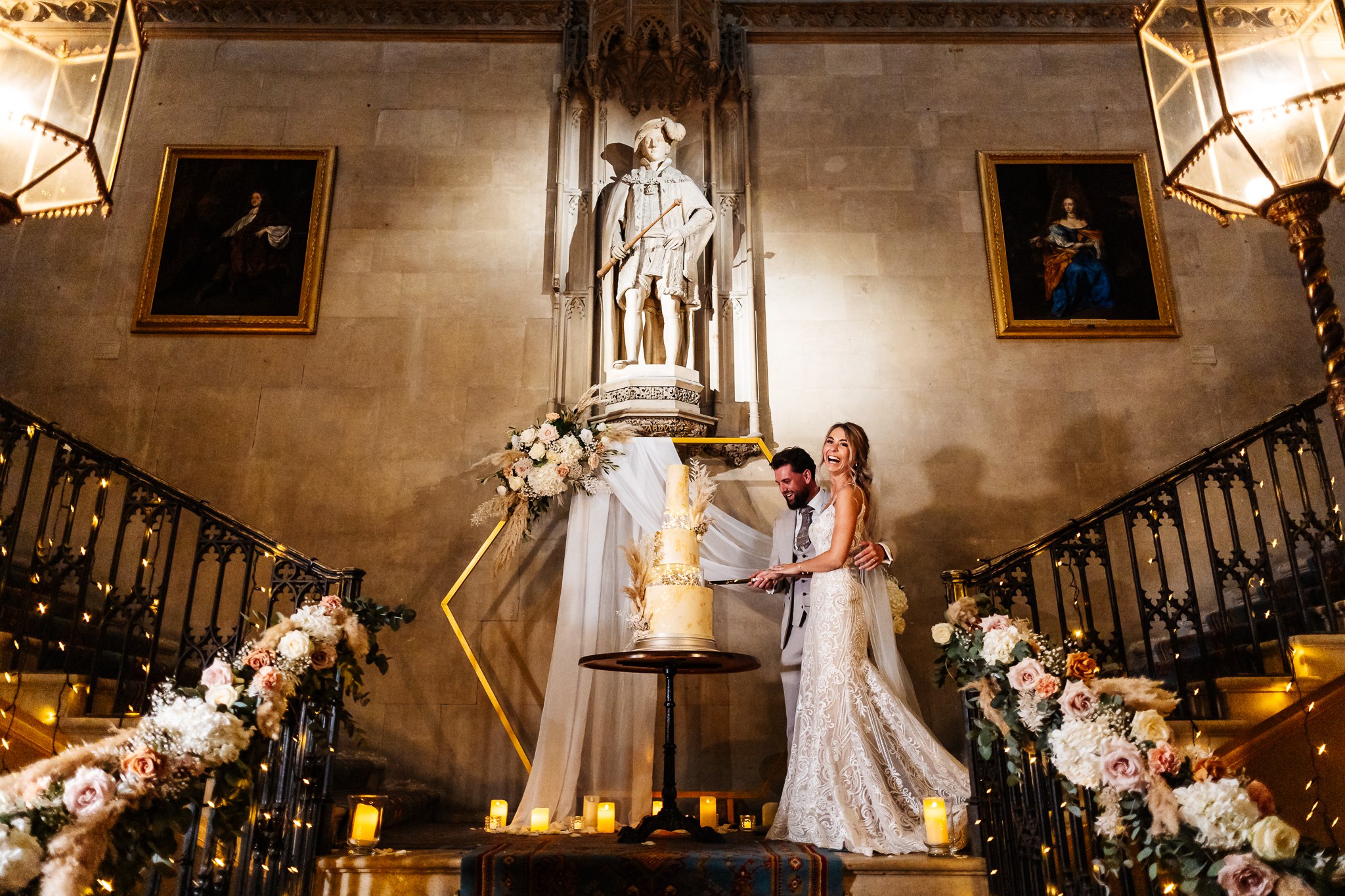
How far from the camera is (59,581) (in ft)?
14.7

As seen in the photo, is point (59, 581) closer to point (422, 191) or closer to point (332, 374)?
point (332, 374)

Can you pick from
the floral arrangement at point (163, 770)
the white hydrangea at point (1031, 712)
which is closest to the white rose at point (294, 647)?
the floral arrangement at point (163, 770)

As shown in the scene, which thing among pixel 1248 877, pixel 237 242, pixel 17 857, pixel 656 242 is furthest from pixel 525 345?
pixel 1248 877

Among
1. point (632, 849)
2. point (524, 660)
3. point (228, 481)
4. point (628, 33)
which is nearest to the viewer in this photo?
point (632, 849)

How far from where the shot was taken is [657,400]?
678cm

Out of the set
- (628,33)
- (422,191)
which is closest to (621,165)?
(628,33)

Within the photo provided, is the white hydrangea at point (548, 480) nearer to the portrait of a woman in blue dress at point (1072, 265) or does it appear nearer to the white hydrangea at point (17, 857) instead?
the white hydrangea at point (17, 857)

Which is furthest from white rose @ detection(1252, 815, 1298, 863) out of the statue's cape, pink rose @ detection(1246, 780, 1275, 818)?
the statue's cape

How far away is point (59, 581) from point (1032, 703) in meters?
4.22

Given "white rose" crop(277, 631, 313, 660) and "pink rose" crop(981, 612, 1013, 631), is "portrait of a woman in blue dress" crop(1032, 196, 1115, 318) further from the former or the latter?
"white rose" crop(277, 631, 313, 660)

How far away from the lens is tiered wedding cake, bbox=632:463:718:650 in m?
4.54

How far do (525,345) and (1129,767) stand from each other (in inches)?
210

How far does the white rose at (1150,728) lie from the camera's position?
10.3ft

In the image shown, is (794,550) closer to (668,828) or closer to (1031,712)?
(668,828)
